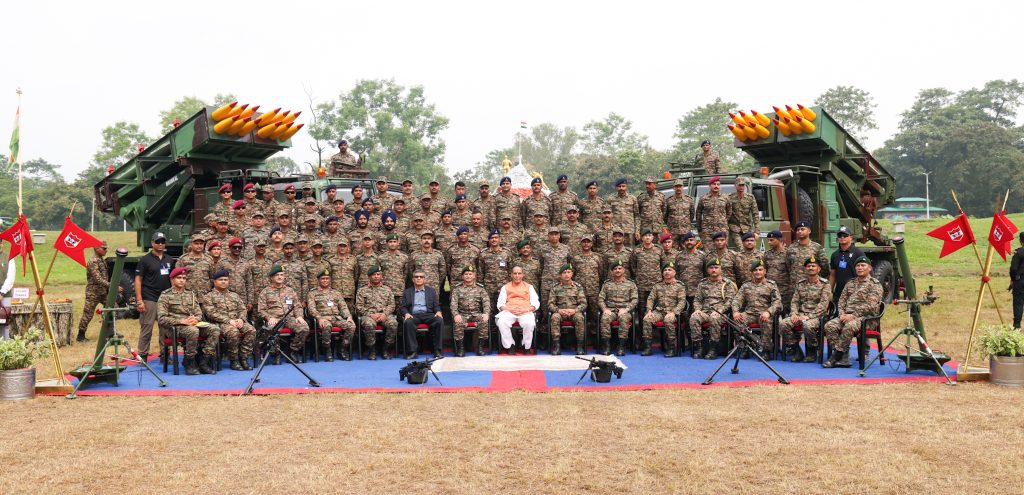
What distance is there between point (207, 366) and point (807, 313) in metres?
6.34

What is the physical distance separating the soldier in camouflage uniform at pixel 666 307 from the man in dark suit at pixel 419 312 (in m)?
2.39

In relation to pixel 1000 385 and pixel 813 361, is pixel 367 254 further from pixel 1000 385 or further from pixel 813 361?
pixel 1000 385

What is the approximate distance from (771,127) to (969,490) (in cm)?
971

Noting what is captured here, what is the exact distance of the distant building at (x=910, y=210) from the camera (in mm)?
54644

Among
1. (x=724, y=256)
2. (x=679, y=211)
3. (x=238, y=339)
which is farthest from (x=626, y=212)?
(x=238, y=339)

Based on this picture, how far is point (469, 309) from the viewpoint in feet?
33.8

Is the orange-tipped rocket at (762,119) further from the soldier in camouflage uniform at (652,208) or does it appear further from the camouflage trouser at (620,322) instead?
the camouflage trouser at (620,322)

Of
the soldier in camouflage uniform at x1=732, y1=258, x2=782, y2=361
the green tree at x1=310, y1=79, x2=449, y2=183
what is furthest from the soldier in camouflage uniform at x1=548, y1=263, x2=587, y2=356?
the green tree at x1=310, y1=79, x2=449, y2=183

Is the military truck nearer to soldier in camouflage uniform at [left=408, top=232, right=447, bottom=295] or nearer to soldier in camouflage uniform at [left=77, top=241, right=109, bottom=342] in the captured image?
soldier in camouflage uniform at [left=408, top=232, right=447, bottom=295]

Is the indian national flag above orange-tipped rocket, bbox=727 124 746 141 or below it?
below

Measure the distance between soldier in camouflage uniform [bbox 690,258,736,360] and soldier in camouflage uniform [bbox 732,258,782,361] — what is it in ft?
0.65

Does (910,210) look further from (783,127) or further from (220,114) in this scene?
(220,114)

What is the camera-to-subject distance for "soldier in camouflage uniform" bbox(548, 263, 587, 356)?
33.1 ft

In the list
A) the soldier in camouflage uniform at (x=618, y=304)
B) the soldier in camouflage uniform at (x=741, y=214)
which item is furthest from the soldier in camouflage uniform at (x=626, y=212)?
the soldier in camouflage uniform at (x=741, y=214)
